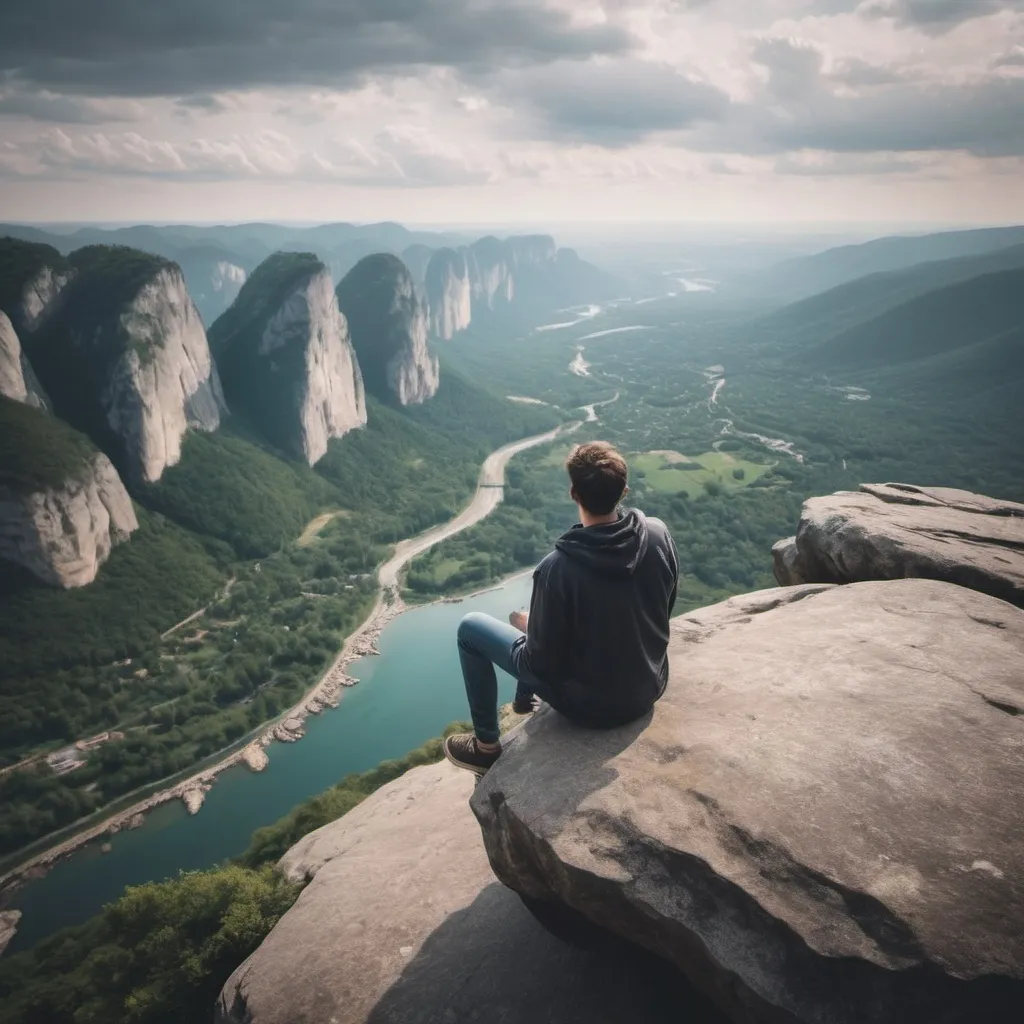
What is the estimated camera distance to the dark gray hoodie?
4.90 m

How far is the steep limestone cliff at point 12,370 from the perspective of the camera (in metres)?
54.8

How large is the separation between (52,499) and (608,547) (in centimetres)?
5761

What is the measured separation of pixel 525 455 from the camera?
104 m

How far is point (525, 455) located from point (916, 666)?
98436 mm

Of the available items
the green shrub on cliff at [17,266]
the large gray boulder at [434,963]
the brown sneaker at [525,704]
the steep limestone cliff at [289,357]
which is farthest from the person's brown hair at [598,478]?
the steep limestone cliff at [289,357]

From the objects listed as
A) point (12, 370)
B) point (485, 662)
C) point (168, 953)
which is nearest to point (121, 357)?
point (12, 370)

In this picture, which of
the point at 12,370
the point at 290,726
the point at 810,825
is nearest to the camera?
the point at 810,825

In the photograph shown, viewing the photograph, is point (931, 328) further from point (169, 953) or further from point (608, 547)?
point (169, 953)

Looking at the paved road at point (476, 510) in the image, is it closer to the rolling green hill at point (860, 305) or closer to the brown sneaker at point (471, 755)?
the brown sneaker at point (471, 755)

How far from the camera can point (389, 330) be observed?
11719 centimetres

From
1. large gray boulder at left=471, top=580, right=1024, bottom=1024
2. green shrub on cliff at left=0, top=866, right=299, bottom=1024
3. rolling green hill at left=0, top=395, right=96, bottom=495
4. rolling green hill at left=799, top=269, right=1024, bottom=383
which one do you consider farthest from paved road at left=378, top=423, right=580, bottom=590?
rolling green hill at left=799, top=269, right=1024, bottom=383

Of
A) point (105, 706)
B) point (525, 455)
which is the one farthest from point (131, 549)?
point (525, 455)

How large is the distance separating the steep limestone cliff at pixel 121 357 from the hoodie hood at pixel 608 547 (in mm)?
70386

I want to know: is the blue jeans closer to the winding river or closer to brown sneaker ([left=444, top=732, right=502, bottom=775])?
brown sneaker ([left=444, top=732, right=502, bottom=775])
